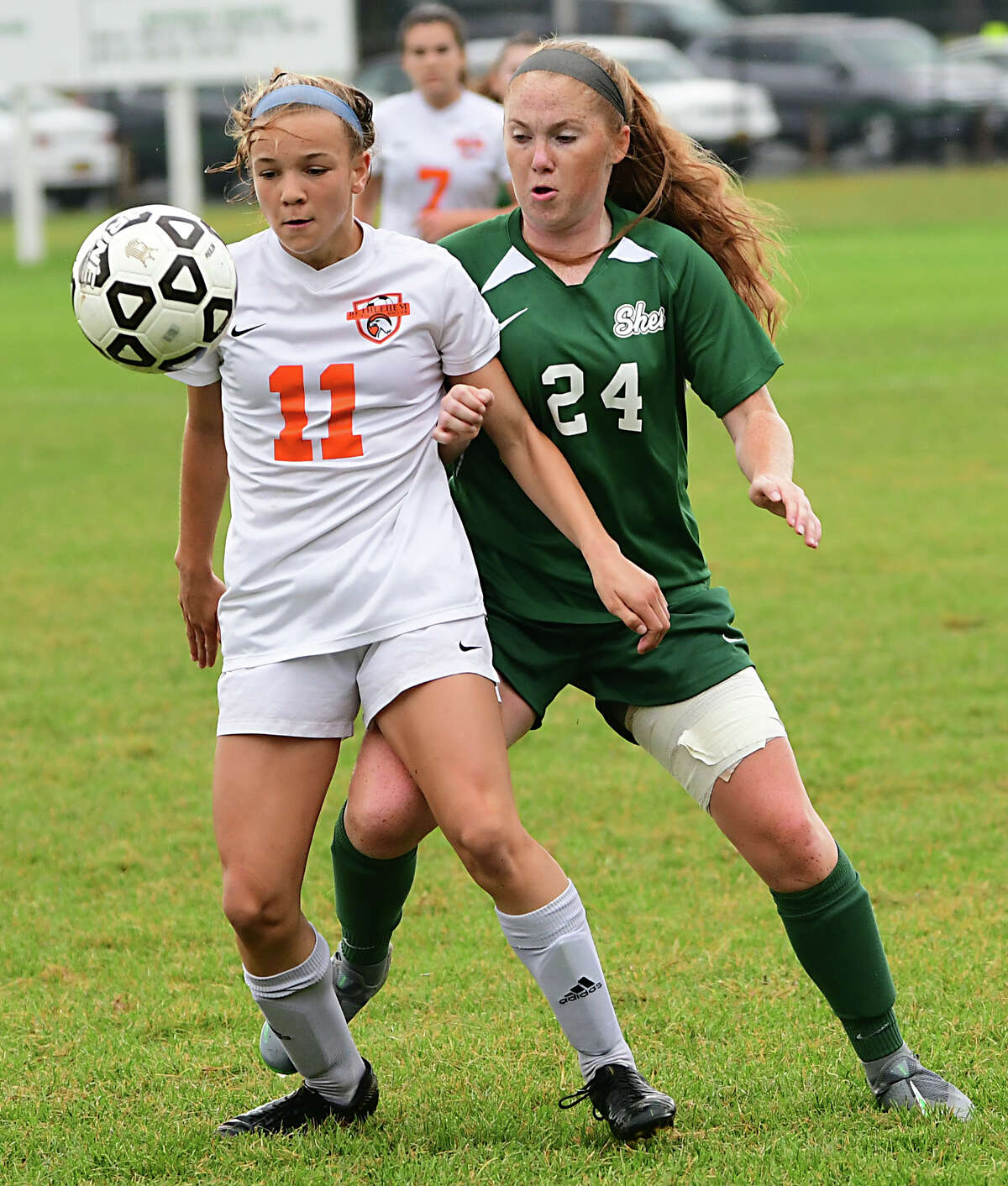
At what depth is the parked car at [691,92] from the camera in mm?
27156

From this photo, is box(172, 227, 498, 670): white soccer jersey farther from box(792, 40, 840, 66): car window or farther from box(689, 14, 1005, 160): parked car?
box(792, 40, 840, 66): car window

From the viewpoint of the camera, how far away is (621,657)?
11.4 feet

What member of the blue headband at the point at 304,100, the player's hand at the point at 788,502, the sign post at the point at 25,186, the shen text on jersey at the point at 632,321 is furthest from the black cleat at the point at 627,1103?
the sign post at the point at 25,186

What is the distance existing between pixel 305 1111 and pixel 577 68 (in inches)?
78.9

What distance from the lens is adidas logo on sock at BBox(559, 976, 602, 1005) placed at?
3.23m

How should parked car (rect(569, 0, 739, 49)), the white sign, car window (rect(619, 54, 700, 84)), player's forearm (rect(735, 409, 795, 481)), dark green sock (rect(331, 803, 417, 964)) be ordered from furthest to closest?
parked car (rect(569, 0, 739, 49)), car window (rect(619, 54, 700, 84)), the white sign, dark green sock (rect(331, 803, 417, 964)), player's forearm (rect(735, 409, 795, 481))

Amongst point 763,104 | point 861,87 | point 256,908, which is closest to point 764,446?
point 256,908

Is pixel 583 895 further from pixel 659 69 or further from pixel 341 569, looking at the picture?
pixel 659 69

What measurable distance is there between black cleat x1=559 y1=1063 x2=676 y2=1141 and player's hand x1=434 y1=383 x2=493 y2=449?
115 cm

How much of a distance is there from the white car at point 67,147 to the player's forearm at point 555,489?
27095mm

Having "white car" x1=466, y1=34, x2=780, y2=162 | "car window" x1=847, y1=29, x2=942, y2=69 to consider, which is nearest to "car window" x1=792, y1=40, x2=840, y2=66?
"car window" x1=847, y1=29, x2=942, y2=69

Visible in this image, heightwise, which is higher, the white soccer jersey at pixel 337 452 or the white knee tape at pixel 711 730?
the white soccer jersey at pixel 337 452

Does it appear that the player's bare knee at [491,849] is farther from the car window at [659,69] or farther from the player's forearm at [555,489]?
the car window at [659,69]

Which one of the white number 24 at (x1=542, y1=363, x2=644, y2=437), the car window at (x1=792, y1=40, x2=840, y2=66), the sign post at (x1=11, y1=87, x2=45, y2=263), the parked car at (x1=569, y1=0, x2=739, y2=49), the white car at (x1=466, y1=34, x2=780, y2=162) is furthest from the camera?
the parked car at (x1=569, y1=0, x2=739, y2=49)
